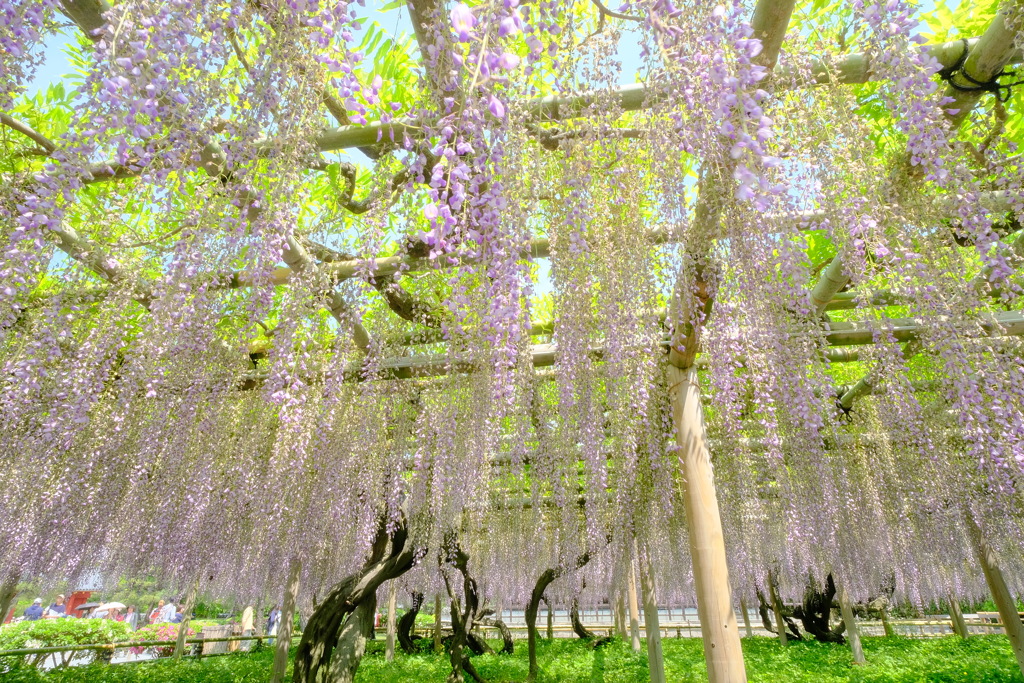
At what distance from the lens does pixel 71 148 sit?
2.26 metres

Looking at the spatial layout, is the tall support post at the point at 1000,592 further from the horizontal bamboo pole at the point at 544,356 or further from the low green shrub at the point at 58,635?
the low green shrub at the point at 58,635

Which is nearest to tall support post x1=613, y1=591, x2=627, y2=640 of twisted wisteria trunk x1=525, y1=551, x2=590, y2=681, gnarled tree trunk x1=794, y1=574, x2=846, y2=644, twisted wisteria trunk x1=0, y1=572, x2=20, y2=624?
gnarled tree trunk x1=794, y1=574, x2=846, y2=644

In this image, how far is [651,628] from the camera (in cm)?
657

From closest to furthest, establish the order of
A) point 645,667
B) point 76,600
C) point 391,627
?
point 645,667, point 391,627, point 76,600

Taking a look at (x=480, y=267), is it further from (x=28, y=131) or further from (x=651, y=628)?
(x=651, y=628)

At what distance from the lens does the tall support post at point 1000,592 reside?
6.09 meters

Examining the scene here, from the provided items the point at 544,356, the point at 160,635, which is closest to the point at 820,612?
the point at 544,356

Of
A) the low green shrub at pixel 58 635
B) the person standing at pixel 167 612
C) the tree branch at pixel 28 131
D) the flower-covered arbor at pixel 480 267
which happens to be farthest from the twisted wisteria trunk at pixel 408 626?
the person standing at pixel 167 612

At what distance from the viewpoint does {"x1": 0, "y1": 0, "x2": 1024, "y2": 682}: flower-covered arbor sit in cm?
210

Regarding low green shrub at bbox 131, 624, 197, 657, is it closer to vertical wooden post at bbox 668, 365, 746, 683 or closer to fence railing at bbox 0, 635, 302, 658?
fence railing at bbox 0, 635, 302, 658

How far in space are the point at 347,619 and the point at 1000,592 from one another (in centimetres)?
790

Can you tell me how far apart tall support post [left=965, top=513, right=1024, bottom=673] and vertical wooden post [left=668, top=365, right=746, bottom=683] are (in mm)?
4787

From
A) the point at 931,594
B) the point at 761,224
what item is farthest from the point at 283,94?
the point at 931,594

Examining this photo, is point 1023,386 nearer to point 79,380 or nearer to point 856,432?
point 856,432
